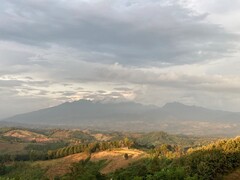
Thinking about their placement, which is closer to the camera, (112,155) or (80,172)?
(80,172)

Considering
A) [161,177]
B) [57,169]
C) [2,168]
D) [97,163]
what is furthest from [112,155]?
[161,177]

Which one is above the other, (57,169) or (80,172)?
(80,172)

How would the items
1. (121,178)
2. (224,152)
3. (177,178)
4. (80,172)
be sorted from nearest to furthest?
(177,178) → (121,178) → (80,172) → (224,152)

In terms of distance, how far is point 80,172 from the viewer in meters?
62.0

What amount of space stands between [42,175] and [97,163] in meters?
27.6

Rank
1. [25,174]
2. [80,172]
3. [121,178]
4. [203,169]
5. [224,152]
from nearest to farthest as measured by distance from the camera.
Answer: [121,178], [80,172], [203,169], [224,152], [25,174]

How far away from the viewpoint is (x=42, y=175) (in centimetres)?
18275

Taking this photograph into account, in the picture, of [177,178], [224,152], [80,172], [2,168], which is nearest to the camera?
[177,178]

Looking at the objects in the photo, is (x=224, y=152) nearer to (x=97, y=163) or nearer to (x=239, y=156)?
(x=239, y=156)

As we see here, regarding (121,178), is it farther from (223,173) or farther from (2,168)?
(2,168)

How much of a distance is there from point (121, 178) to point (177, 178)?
13.9 metres

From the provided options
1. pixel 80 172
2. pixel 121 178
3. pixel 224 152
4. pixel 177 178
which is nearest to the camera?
pixel 177 178

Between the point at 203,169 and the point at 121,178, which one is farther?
the point at 203,169

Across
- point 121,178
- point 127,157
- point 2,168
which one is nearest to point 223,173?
point 121,178
